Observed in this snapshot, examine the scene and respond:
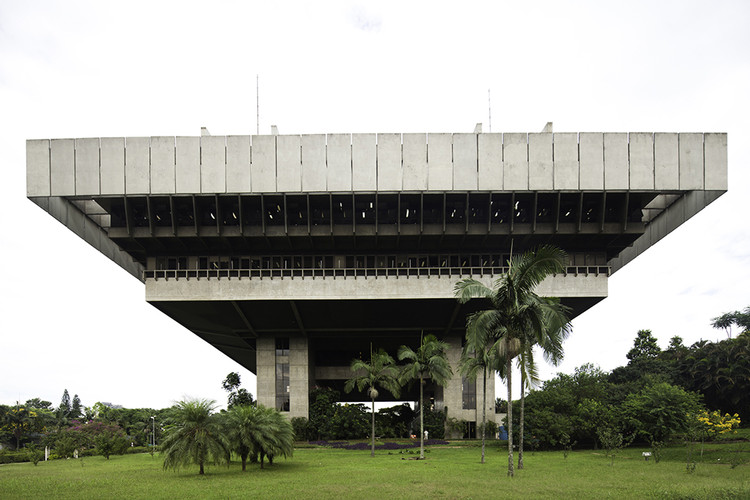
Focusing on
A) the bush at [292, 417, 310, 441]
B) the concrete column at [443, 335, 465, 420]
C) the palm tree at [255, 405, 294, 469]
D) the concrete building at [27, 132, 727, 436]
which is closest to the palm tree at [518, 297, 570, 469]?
the palm tree at [255, 405, 294, 469]

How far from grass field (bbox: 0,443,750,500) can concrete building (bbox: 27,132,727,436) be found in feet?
48.2

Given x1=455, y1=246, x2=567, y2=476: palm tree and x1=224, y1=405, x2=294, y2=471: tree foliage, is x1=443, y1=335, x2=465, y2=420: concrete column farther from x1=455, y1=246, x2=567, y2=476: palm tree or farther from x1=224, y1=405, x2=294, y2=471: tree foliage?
x1=455, y1=246, x2=567, y2=476: palm tree

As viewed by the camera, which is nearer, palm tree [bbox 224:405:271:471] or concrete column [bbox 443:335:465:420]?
palm tree [bbox 224:405:271:471]

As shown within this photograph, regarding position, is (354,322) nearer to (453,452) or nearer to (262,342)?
(262,342)

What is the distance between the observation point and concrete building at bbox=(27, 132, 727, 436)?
3850cm

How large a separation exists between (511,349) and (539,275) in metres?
3.23

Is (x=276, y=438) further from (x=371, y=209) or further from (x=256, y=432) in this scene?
(x=371, y=209)

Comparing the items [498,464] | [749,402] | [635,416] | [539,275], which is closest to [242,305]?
[498,464]

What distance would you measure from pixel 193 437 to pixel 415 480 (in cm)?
960

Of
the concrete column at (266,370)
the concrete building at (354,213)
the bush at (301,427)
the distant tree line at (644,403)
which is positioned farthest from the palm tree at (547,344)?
the concrete column at (266,370)

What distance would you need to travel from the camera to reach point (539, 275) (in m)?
22.8

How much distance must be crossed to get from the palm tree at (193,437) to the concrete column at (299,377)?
76.6 ft

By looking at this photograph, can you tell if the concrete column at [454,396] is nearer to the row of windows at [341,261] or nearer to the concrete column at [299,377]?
the row of windows at [341,261]

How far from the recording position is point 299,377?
4778 cm
